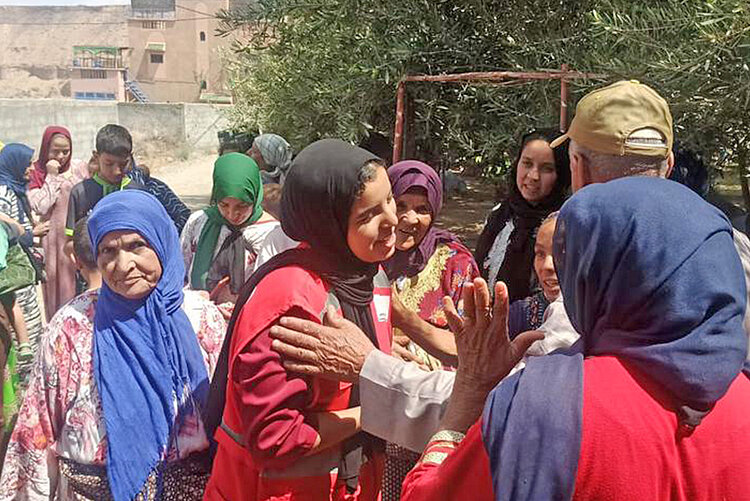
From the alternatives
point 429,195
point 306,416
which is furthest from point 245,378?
point 429,195

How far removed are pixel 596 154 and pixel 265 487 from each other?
1434 mm

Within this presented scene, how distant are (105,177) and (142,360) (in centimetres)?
327

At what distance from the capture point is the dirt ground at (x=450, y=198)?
12.6 meters

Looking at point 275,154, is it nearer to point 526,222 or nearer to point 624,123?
point 526,222

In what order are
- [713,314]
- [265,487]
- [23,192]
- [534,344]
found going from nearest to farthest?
[713,314] < [534,344] < [265,487] < [23,192]

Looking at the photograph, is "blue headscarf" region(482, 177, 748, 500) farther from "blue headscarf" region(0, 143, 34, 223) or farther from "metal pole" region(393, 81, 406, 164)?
"blue headscarf" region(0, 143, 34, 223)

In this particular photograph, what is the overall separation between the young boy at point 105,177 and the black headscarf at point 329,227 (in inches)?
139

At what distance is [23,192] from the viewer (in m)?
5.64

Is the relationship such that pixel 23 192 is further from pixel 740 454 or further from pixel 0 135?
pixel 0 135

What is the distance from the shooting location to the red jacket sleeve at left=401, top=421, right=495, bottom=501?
4.08ft

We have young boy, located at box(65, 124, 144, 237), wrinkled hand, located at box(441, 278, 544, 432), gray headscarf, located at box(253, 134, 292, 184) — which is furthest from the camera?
gray headscarf, located at box(253, 134, 292, 184)

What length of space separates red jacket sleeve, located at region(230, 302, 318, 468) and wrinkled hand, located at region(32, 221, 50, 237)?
4.38 metres

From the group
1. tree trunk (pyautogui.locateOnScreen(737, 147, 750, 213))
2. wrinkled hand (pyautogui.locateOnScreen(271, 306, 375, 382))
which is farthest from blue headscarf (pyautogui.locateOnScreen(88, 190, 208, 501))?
tree trunk (pyautogui.locateOnScreen(737, 147, 750, 213))

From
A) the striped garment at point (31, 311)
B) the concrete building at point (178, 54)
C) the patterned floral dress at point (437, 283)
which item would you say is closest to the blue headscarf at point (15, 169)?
the striped garment at point (31, 311)
